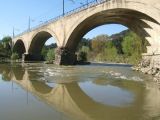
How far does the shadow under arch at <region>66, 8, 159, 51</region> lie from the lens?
34.5 meters

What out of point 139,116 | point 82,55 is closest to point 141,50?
point 82,55

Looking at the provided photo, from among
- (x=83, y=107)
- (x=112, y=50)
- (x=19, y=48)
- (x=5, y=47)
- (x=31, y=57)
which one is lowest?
(x=83, y=107)

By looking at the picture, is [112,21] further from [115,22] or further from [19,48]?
[19,48]

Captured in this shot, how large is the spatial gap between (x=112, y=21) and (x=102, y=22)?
2.00m

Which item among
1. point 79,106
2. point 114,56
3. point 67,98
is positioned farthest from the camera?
point 114,56

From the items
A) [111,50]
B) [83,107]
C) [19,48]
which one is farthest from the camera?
[19,48]

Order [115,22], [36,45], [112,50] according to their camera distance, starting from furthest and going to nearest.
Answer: [112,50] → [36,45] → [115,22]

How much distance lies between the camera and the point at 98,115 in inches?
384

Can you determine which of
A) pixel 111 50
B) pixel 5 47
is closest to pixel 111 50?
pixel 111 50

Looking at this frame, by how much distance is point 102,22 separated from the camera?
45.7 metres

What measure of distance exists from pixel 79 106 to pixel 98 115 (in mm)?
1650

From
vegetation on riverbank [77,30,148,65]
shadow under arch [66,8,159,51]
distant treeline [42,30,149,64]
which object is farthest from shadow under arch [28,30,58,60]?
shadow under arch [66,8,159,51]

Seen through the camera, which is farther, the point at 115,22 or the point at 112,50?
the point at 112,50

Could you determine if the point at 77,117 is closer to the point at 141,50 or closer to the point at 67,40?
the point at 141,50
